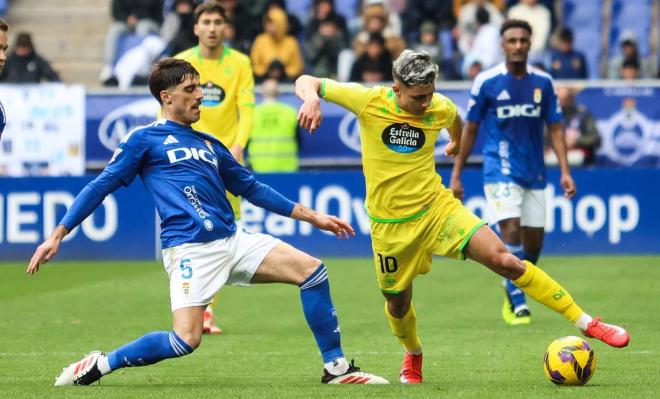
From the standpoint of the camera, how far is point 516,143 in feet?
39.8

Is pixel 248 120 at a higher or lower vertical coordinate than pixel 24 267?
higher

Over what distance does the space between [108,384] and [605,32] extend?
16.5 m

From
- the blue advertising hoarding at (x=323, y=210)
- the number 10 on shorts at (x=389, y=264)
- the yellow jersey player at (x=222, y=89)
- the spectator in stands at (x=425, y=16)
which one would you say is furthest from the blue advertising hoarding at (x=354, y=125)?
the number 10 on shorts at (x=389, y=264)

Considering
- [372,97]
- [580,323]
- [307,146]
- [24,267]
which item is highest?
[372,97]

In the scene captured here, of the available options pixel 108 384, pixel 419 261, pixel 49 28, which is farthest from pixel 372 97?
pixel 49 28

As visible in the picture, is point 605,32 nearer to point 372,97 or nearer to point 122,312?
point 122,312

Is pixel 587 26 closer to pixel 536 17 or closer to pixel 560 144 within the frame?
pixel 536 17

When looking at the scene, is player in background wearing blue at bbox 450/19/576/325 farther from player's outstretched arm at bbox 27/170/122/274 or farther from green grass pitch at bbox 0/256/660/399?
player's outstretched arm at bbox 27/170/122/274

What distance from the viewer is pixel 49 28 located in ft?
81.9

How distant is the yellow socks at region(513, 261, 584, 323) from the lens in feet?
27.6

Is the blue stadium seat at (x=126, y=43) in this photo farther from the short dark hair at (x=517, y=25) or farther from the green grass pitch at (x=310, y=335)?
the short dark hair at (x=517, y=25)

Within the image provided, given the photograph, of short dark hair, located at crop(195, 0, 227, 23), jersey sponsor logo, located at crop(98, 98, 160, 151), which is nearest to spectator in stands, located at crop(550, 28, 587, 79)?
jersey sponsor logo, located at crop(98, 98, 160, 151)

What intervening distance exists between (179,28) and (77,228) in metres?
5.26

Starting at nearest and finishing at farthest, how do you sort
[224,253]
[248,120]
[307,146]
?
[224,253] → [248,120] → [307,146]
